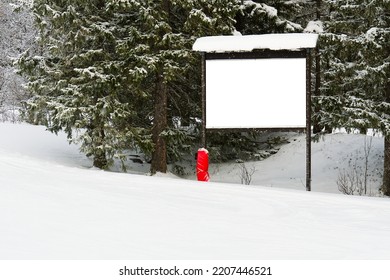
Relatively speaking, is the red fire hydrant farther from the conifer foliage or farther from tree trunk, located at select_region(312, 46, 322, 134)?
tree trunk, located at select_region(312, 46, 322, 134)

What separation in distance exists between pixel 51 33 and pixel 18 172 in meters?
9.25

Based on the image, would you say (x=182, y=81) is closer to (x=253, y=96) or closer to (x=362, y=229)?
(x=253, y=96)

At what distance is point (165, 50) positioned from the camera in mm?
16484

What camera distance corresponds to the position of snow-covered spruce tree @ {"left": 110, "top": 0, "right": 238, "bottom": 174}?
1603 cm

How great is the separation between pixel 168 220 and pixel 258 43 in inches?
296

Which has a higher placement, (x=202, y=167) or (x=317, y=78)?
(x=317, y=78)

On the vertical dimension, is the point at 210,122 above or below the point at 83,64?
below

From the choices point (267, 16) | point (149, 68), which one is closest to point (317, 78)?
point (267, 16)

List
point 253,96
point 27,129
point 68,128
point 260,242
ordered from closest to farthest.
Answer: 1. point 260,242
2. point 253,96
3. point 68,128
4. point 27,129

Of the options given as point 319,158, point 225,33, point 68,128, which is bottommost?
point 319,158

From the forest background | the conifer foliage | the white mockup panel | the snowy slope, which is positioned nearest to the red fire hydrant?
the white mockup panel

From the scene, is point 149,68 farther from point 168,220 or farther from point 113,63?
point 168,220

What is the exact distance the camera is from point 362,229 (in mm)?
6629

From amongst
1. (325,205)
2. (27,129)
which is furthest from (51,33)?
(325,205)
